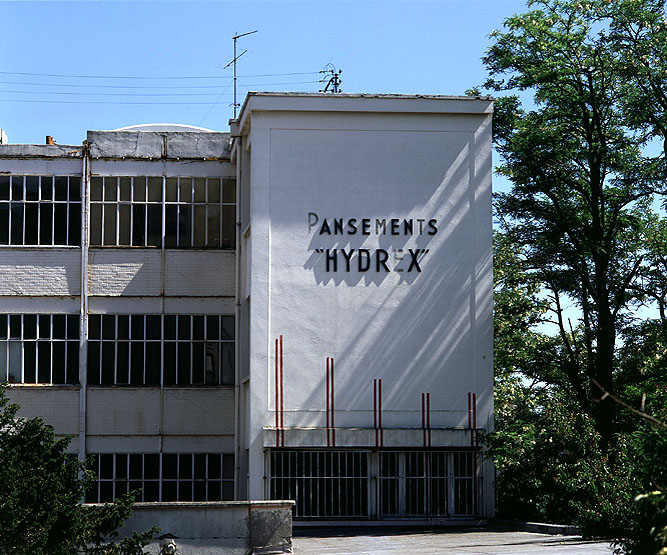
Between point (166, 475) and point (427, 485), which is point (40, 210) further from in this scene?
point (427, 485)

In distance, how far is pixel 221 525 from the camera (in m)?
21.4

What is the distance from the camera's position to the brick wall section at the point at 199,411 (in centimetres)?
2967

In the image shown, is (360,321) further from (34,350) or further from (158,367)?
(34,350)

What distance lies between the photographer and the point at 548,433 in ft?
83.8

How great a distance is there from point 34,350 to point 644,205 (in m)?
17.3

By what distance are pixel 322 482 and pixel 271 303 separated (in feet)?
14.5

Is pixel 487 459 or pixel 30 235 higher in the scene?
pixel 30 235

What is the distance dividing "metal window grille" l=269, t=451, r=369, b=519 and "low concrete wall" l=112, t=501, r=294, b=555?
14.0 ft

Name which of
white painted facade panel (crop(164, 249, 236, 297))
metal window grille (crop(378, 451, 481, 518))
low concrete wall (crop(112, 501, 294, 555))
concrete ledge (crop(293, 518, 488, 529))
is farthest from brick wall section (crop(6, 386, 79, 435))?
low concrete wall (crop(112, 501, 294, 555))

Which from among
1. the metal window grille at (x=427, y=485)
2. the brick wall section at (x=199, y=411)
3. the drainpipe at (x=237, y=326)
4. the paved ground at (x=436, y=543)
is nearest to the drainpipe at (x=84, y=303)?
the brick wall section at (x=199, y=411)

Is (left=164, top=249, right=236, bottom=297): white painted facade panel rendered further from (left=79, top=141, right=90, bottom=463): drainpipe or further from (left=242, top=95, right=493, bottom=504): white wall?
(left=242, top=95, right=493, bottom=504): white wall

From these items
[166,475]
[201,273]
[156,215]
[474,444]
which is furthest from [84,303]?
[474,444]

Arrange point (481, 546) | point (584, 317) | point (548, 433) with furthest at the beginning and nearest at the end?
1. point (584, 317)
2. point (548, 433)
3. point (481, 546)

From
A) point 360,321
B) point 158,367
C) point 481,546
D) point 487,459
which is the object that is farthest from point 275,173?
point 481,546
